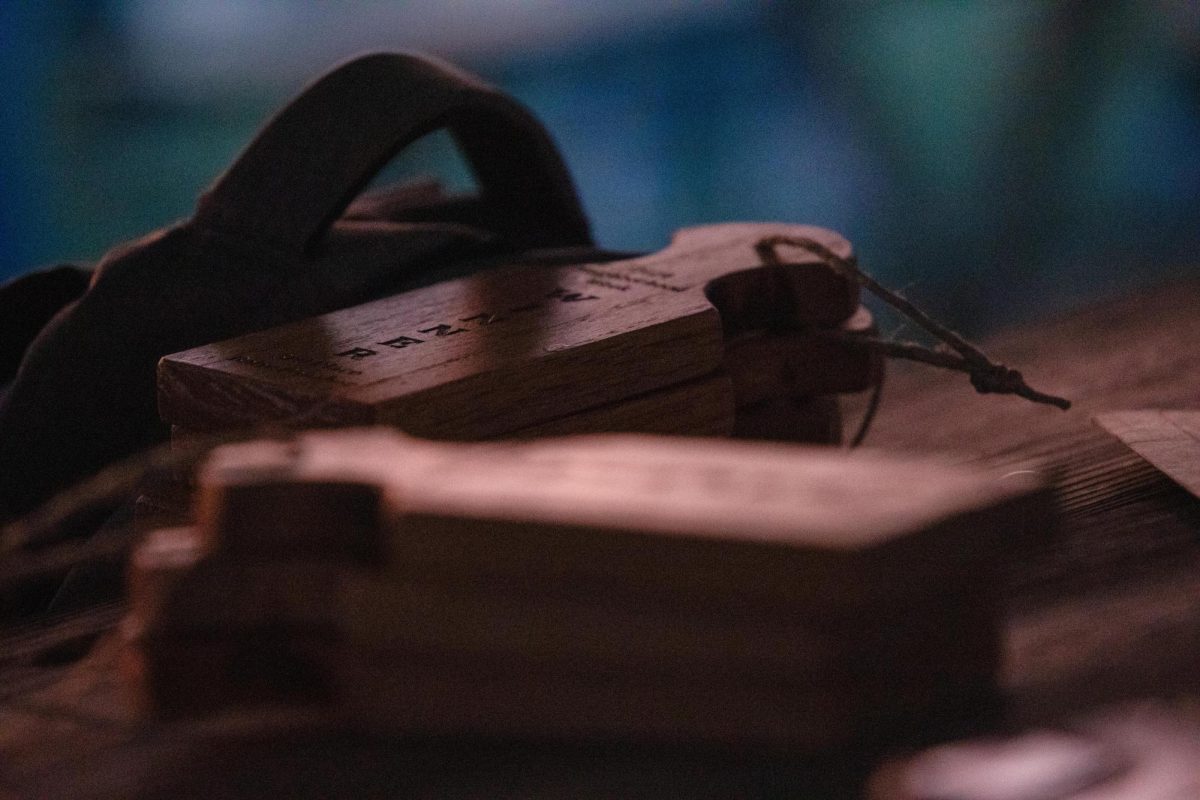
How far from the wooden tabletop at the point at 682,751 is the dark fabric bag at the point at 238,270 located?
229mm

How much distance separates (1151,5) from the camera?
2918 mm

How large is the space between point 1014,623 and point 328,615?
269 mm

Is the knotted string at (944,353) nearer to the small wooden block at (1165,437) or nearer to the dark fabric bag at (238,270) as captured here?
the small wooden block at (1165,437)

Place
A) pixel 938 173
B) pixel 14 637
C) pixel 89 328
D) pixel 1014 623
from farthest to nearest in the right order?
pixel 938 173, pixel 89 328, pixel 14 637, pixel 1014 623

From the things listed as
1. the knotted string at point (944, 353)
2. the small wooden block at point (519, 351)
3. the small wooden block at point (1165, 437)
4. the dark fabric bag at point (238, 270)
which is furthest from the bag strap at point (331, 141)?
the small wooden block at point (1165, 437)

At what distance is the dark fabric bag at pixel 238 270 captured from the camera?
926 mm

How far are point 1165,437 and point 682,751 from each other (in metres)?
0.50

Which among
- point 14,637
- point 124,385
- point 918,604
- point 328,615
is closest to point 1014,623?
point 918,604

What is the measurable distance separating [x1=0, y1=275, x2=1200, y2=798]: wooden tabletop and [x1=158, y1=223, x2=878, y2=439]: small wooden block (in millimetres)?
142

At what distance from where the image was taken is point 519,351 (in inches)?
29.1

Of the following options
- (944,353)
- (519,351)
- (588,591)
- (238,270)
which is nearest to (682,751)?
(588,591)

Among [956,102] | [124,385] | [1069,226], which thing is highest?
[124,385]

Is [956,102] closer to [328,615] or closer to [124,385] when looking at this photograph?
[124,385]

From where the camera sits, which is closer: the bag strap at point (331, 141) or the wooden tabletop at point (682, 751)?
the wooden tabletop at point (682, 751)
